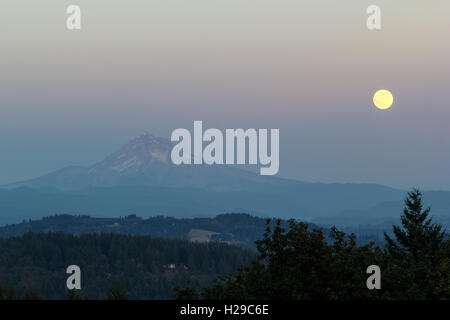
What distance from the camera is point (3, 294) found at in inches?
1522

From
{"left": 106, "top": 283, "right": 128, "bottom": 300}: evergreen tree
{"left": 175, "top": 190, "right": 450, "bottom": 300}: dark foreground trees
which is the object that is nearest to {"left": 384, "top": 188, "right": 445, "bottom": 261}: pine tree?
{"left": 175, "top": 190, "right": 450, "bottom": 300}: dark foreground trees

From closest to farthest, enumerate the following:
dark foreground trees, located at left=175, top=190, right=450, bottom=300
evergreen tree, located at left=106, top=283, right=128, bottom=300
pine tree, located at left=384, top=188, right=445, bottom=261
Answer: dark foreground trees, located at left=175, top=190, right=450, bottom=300 < evergreen tree, located at left=106, top=283, right=128, bottom=300 < pine tree, located at left=384, top=188, right=445, bottom=261

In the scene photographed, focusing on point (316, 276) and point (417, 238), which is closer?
point (316, 276)

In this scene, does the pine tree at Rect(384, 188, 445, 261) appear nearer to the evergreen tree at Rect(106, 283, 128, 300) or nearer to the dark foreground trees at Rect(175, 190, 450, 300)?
the dark foreground trees at Rect(175, 190, 450, 300)

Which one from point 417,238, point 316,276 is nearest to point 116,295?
point 316,276

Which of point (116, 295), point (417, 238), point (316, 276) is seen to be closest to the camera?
point (316, 276)

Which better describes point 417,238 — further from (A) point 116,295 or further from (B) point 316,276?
(A) point 116,295

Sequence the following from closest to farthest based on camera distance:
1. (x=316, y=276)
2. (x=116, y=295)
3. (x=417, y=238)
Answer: (x=316, y=276) < (x=116, y=295) < (x=417, y=238)

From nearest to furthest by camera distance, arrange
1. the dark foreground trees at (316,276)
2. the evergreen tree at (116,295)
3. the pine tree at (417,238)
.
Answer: the dark foreground trees at (316,276) < the evergreen tree at (116,295) < the pine tree at (417,238)

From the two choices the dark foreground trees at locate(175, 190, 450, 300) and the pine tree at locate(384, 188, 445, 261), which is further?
the pine tree at locate(384, 188, 445, 261)

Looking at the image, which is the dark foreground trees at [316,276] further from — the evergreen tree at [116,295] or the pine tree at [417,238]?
the pine tree at [417,238]

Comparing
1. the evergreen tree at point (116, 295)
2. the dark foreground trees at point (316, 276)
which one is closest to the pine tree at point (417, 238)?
the dark foreground trees at point (316, 276)
